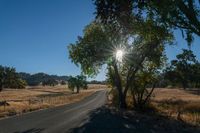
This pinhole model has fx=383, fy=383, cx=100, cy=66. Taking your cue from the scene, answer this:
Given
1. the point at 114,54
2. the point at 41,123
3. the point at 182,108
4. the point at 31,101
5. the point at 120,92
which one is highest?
the point at 114,54

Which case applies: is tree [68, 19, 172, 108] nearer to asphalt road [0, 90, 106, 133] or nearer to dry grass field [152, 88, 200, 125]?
dry grass field [152, 88, 200, 125]

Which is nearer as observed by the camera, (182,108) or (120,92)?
(120,92)

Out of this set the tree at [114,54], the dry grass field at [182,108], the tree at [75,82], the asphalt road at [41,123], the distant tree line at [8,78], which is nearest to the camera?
the asphalt road at [41,123]

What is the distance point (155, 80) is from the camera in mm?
45344

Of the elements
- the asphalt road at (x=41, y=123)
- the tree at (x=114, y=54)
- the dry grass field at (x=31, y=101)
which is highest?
the tree at (x=114, y=54)

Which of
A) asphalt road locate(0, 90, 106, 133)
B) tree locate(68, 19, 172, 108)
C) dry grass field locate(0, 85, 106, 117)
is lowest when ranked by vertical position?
asphalt road locate(0, 90, 106, 133)

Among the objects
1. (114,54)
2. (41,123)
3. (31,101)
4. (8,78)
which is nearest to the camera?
(41,123)

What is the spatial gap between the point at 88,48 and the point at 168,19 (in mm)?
31012

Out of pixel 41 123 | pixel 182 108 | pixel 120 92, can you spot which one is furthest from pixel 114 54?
pixel 41 123

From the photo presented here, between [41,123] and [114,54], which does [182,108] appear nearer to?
[114,54]

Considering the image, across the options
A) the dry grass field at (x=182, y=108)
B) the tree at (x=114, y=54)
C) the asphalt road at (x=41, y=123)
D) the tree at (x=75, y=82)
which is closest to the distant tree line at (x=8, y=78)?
the tree at (x=75, y=82)

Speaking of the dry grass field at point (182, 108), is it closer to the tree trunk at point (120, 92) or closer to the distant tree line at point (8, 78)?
the tree trunk at point (120, 92)

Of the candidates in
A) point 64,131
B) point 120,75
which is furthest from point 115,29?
point 120,75

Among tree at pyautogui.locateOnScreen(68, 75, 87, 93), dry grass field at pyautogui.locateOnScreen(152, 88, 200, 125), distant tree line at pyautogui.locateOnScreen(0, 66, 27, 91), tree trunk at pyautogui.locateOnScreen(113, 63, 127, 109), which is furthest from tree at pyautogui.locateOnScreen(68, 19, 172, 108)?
tree at pyautogui.locateOnScreen(68, 75, 87, 93)
